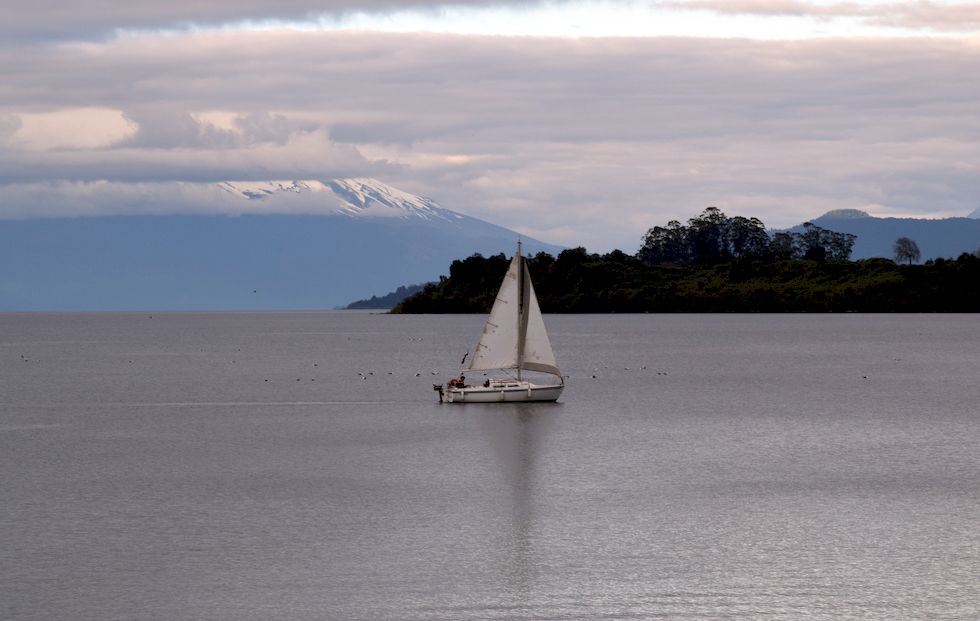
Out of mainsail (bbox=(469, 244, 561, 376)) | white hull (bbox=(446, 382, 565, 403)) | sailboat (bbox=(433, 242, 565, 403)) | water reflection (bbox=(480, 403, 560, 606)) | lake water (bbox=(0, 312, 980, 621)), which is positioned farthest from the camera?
white hull (bbox=(446, 382, 565, 403))

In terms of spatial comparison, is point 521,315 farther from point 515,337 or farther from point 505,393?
point 505,393

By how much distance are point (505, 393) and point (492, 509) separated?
4532cm

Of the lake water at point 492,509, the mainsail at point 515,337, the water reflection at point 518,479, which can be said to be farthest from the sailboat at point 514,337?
the lake water at point 492,509

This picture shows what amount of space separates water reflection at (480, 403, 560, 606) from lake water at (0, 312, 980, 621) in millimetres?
188

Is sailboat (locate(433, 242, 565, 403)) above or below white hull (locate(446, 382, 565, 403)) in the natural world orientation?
above

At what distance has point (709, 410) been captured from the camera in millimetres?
106812

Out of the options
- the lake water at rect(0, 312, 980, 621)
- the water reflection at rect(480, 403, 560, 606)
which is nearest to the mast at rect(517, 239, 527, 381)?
the water reflection at rect(480, 403, 560, 606)

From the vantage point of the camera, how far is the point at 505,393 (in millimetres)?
103750

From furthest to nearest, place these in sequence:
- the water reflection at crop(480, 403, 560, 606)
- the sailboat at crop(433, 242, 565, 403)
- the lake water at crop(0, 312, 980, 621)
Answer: the sailboat at crop(433, 242, 565, 403) → the water reflection at crop(480, 403, 560, 606) → the lake water at crop(0, 312, 980, 621)

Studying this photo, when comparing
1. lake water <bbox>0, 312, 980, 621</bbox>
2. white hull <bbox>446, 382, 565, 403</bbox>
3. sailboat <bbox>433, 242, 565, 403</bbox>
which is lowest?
lake water <bbox>0, 312, 980, 621</bbox>

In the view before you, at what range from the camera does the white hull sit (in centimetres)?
10369

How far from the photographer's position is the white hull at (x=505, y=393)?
340 feet

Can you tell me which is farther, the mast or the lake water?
the mast

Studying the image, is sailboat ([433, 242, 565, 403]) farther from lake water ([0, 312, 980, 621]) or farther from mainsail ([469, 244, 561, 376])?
lake water ([0, 312, 980, 621])
